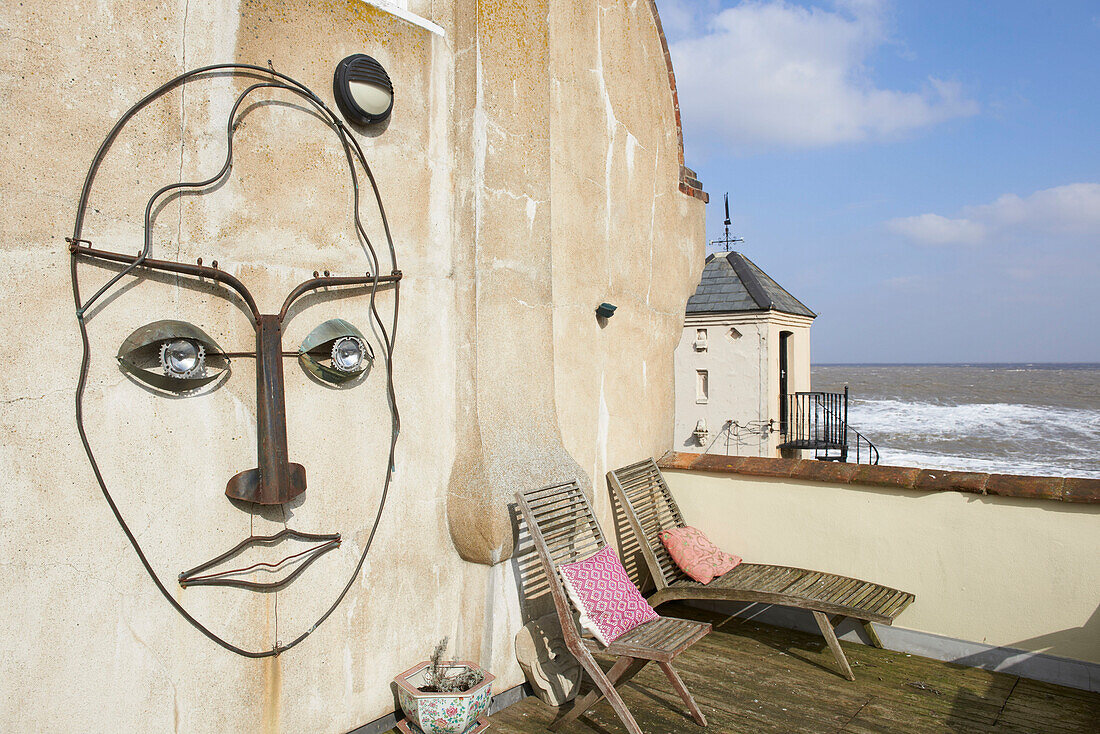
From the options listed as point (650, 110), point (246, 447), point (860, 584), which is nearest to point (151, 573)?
point (246, 447)

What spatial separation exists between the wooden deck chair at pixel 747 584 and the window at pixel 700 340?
32.7 ft

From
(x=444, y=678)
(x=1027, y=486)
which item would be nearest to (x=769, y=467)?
(x=1027, y=486)

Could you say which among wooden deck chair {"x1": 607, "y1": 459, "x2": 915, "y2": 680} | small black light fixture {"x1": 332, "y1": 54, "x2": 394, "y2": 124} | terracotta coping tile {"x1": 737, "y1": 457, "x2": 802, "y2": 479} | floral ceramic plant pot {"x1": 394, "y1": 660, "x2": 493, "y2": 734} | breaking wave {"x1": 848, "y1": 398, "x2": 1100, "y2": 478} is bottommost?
breaking wave {"x1": 848, "y1": 398, "x2": 1100, "y2": 478}

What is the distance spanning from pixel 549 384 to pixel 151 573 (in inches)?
87.3

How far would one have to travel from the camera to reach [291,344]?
3162mm

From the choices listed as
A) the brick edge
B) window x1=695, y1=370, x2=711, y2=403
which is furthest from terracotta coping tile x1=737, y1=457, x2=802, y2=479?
window x1=695, y1=370, x2=711, y2=403

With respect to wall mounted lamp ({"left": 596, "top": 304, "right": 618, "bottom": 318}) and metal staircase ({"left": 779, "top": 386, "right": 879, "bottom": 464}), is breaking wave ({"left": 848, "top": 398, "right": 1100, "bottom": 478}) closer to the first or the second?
metal staircase ({"left": 779, "top": 386, "right": 879, "bottom": 464})

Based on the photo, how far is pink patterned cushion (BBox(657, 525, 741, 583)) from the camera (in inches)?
187

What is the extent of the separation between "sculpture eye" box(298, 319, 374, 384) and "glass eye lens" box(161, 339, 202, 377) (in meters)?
0.48

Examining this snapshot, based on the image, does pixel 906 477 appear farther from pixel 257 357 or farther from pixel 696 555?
pixel 257 357

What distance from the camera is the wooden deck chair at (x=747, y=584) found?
13.6ft

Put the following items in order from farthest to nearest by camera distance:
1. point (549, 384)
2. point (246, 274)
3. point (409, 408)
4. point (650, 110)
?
1. point (650, 110)
2. point (549, 384)
3. point (409, 408)
4. point (246, 274)

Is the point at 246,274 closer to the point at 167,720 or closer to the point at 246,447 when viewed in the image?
the point at 246,447

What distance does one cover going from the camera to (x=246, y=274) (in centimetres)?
299
